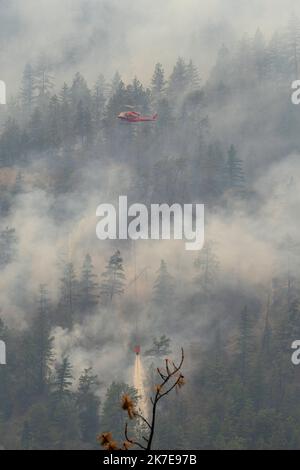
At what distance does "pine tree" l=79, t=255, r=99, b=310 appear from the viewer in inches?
7682

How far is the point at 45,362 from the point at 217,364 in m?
29.3

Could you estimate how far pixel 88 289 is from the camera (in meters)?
196

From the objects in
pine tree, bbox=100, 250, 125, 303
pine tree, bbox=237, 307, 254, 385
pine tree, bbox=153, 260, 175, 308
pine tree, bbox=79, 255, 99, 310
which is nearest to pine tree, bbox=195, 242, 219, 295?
pine tree, bbox=153, 260, 175, 308

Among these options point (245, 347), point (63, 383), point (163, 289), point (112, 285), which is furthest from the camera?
point (112, 285)

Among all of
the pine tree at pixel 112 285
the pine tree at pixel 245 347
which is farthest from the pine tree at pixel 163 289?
the pine tree at pixel 245 347

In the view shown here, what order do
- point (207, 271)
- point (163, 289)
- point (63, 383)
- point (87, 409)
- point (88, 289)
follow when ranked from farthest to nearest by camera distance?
point (88, 289), point (163, 289), point (207, 271), point (63, 383), point (87, 409)

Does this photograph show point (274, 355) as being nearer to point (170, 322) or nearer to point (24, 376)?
point (170, 322)

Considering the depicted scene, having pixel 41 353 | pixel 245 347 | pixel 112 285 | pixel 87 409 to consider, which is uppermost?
pixel 112 285

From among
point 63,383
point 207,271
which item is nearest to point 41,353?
point 63,383

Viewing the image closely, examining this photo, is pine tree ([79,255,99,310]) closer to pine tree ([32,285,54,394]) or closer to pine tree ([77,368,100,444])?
pine tree ([32,285,54,394])

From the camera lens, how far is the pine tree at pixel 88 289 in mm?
195125

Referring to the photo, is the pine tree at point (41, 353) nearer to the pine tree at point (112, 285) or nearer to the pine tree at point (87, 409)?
the pine tree at point (87, 409)

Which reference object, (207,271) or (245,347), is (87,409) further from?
(207,271)
